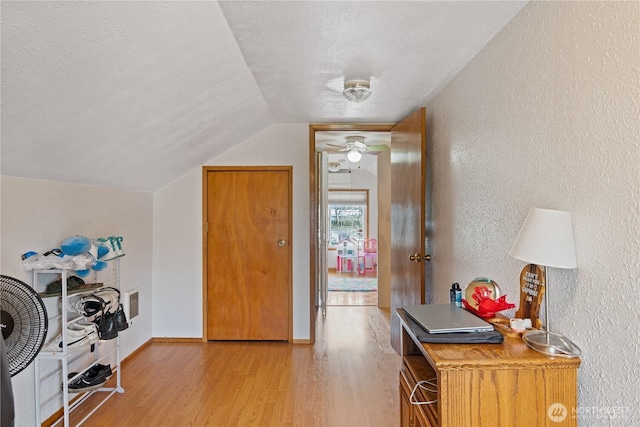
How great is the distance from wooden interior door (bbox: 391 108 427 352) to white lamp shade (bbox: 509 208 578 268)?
1.46 meters

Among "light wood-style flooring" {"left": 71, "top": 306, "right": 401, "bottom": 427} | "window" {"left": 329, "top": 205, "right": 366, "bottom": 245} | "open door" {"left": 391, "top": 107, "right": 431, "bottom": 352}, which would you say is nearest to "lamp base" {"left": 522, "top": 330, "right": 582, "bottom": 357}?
"light wood-style flooring" {"left": 71, "top": 306, "right": 401, "bottom": 427}

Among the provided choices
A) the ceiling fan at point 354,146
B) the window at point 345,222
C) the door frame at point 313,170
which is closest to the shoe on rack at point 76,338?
the door frame at point 313,170

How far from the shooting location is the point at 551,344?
46.2 inches

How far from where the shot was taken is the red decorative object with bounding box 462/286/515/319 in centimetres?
145

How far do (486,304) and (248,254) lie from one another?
2.50 meters

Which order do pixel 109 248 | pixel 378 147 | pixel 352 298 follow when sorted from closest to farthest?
pixel 109 248, pixel 378 147, pixel 352 298

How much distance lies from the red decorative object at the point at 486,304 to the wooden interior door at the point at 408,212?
3.77 ft

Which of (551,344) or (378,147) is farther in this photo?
(378,147)

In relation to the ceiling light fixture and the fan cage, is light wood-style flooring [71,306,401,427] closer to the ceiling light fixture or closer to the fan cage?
the fan cage

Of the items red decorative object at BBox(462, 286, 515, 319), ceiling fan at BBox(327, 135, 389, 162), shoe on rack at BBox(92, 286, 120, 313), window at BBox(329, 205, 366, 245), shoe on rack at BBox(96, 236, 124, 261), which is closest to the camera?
red decorative object at BBox(462, 286, 515, 319)

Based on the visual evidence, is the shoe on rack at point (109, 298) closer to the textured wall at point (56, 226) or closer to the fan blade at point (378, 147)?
the textured wall at point (56, 226)

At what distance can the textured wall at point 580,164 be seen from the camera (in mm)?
1017

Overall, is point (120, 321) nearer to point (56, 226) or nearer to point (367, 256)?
point (56, 226)

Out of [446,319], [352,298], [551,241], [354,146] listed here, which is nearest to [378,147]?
[354,146]
